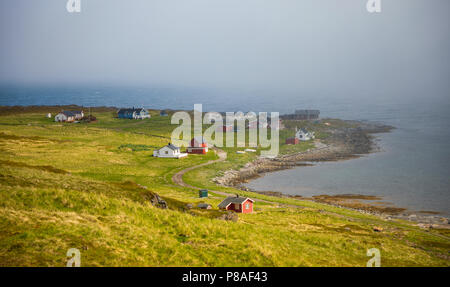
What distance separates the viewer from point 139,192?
103 feet

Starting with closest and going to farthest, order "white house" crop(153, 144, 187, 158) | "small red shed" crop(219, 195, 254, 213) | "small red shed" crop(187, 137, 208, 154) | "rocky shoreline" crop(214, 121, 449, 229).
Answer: "small red shed" crop(219, 195, 254, 213)
"rocky shoreline" crop(214, 121, 449, 229)
"white house" crop(153, 144, 187, 158)
"small red shed" crop(187, 137, 208, 154)

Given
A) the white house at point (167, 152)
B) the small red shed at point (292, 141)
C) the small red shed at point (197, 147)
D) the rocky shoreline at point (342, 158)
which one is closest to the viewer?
the rocky shoreline at point (342, 158)

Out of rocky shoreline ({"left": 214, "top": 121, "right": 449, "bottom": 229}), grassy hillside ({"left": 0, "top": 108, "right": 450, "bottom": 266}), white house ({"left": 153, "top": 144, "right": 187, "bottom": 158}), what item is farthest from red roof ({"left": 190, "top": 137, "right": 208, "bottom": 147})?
grassy hillside ({"left": 0, "top": 108, "right": 450, "bottom": 266})

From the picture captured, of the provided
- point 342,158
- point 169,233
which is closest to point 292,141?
point 342,158

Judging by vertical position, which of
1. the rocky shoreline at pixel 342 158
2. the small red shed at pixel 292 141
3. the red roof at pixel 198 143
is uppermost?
the red roof at pixel 198 143

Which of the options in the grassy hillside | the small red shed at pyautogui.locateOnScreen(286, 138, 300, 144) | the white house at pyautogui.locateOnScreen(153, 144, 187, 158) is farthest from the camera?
the small red shed at pyautogui.locateOnScreen(286, 138, 300, 144)

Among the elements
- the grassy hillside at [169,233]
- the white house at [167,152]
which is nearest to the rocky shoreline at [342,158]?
the grassy hillside at [169,233]

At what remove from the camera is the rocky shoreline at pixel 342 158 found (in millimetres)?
52566

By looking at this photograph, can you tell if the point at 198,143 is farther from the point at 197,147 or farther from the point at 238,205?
the point at 238,205

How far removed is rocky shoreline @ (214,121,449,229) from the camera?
5257 cm

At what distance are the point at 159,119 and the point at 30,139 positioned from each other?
201 feet

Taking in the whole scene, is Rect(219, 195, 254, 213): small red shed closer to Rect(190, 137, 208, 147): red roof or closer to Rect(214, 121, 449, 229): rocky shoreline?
Rect(214, 121, 449, 229): rocky shoreline

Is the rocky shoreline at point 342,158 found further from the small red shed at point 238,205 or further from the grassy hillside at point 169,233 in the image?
the small red shed at point 238,205
